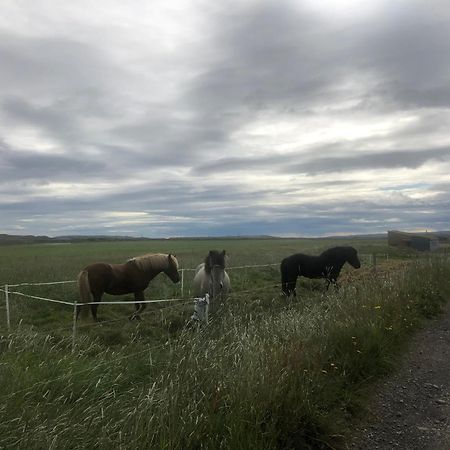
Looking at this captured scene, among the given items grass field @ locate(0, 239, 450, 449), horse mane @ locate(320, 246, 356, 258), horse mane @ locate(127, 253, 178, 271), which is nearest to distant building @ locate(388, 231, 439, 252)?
horse mane @ locate(320, 246, 356, 258)

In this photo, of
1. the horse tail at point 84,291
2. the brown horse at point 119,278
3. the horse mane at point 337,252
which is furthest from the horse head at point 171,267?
the horse mane at point 337,252

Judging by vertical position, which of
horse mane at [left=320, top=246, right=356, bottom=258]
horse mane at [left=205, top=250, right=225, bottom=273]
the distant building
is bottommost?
the distant building

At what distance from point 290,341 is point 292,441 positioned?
4.82 ft

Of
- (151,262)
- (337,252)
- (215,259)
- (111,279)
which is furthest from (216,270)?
(337,252)

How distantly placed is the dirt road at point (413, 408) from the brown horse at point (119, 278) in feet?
20.9

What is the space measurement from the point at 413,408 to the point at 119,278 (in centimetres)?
782

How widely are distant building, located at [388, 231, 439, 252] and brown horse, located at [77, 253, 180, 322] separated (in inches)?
1283

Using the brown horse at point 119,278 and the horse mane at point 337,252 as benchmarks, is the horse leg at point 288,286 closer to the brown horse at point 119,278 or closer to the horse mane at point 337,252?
the horse mane at point 337,252

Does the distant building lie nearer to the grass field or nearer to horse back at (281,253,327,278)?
horse back at (281,253,327,278)

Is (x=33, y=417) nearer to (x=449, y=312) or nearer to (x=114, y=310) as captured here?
(x=449, y=312)

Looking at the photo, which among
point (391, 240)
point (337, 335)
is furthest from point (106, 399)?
point (391, 240)

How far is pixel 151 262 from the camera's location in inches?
442

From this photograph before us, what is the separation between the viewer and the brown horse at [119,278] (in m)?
10.0

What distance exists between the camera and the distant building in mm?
38500
